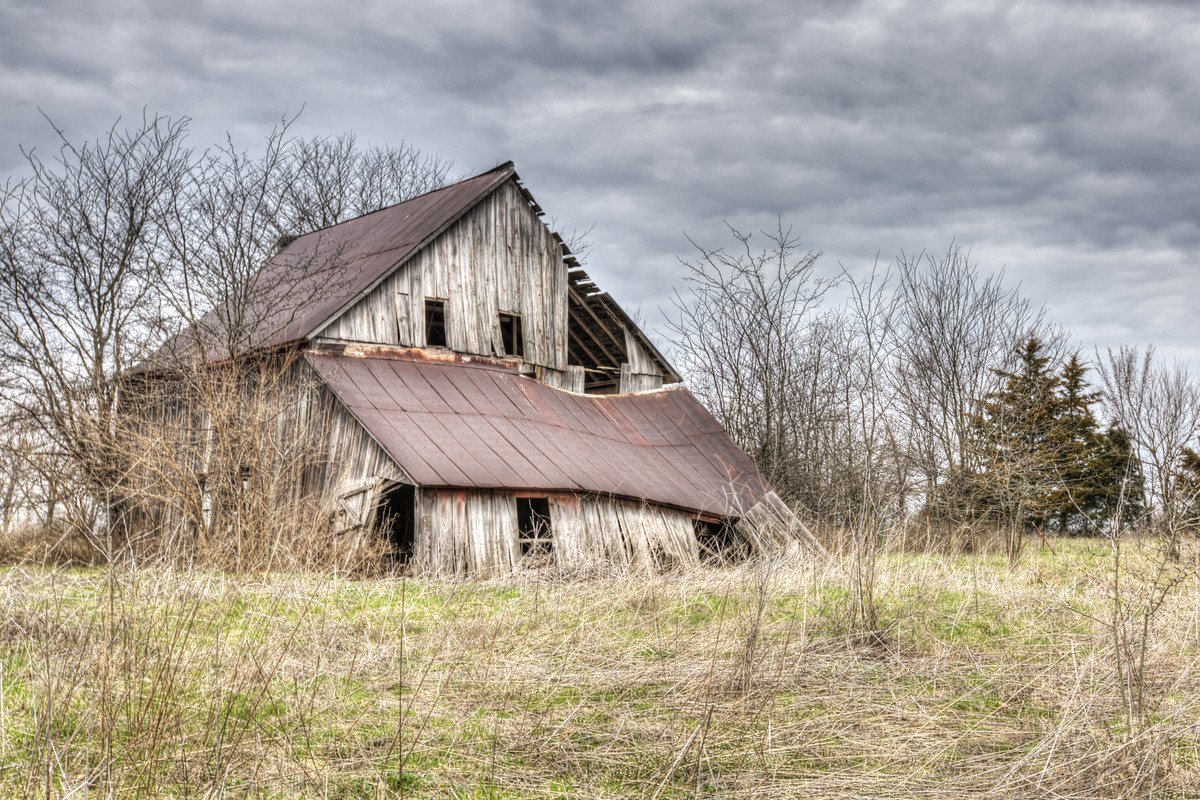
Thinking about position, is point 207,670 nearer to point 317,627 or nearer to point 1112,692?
point 317,627

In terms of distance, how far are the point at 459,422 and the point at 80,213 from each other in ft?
23.8

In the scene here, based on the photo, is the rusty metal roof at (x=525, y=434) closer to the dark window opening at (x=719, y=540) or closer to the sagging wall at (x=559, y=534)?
the sagging wall at (x=559, y=534)

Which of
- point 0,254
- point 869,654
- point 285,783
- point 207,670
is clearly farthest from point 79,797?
point 0,254

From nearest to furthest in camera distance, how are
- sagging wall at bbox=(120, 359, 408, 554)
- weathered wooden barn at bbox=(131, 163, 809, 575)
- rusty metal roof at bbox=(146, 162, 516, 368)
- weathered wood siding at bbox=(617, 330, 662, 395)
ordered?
sagging wall at bbox=(120, 359, 408, 554)
weathered wooden barn at bbox=(131, 163, 809, 575)
rusty metal roof at bbox=(146, 162, 516, 368)
weathered wood siding at bbox=(617, 330, 662, 395)

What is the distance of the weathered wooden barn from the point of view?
532 inches

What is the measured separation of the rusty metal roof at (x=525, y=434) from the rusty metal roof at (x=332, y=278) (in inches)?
49.0

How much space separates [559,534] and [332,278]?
7436mm

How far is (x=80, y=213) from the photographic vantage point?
50.9ft

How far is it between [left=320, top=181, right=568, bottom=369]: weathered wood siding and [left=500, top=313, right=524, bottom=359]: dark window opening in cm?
11

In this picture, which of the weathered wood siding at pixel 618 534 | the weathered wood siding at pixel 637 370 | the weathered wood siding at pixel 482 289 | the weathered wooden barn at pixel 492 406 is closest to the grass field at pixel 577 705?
the weathered wooden barn at pixel 492 406

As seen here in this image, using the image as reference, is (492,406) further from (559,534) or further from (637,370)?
(637,370)

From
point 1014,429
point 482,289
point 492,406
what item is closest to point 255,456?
point 492,406

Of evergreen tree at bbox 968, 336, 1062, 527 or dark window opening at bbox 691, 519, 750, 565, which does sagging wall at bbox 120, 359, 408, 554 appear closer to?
dark window opening at bbox 691, 519, 750, 565

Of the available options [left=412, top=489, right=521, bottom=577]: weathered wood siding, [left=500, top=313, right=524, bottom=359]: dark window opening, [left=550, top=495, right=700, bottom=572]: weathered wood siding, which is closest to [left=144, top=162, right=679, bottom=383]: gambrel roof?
[left=500, top=313, right=524, bottom=359]: dark window opening
